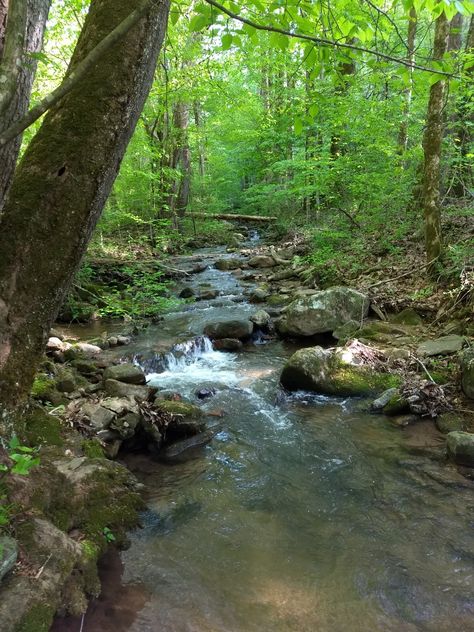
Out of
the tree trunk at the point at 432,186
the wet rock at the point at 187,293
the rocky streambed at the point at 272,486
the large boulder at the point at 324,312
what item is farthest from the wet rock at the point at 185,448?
the wet rock at the point at 187,293

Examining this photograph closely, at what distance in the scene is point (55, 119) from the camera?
2529 millimetres

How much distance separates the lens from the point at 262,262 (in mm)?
15219

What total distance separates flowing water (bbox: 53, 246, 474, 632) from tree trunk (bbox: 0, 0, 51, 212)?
2602 millimetres

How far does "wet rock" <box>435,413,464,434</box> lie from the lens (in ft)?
17.0

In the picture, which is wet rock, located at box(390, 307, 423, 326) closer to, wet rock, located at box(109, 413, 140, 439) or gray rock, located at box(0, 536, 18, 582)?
wet rock, located at box(109, 413, 140, 439)

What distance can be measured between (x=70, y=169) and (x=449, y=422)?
198 inches

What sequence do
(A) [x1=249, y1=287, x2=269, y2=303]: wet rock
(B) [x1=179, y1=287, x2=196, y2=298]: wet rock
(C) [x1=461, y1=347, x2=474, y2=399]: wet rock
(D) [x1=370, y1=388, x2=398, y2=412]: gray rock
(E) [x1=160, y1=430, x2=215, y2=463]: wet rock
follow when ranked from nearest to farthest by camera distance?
(E) [x1=160, y1=430, x2=215, y2=463]: wet rock → (C) [x1=461, y1=347, x2=474, y2=399]: wet rock → (D) [x1=370, y1=388, x2=398, y2=412]: gray rock → (A) [x1=249, y1=287, x2=269, y2=303]: wet rock → (B) [x1=179, y1=287, x2=196, y2=298]: wet rock

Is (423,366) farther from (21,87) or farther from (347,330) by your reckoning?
(21,87)

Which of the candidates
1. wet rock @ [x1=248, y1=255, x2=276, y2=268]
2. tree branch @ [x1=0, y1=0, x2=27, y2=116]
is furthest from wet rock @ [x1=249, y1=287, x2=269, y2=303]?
tree branch @ [x1=0, y1=0, x2=27, y2=116]

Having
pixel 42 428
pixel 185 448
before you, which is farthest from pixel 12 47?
pixel 185 448

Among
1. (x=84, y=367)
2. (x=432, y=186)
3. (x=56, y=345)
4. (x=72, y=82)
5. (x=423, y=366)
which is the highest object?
(x=432, y=186)

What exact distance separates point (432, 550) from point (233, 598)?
67.0 inches

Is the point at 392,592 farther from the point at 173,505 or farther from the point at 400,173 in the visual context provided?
the point at 400,173

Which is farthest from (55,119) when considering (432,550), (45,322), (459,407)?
(459,407)
